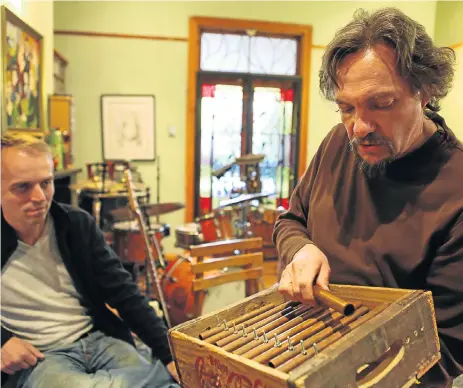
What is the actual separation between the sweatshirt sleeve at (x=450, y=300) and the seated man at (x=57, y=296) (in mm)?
926

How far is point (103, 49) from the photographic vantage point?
491 cm

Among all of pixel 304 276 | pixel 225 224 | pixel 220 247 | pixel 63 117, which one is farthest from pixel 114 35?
pixel 304 276

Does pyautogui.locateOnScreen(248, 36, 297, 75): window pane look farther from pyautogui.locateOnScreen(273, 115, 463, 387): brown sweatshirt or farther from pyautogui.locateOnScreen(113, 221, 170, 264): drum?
pyautogui.locateOnScreen(273, 115, 463, 387): brown sweatshirt

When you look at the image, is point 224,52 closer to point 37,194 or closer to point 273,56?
point 273,56

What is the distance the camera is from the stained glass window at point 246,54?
5152 mm

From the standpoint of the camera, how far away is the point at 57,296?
165 cm

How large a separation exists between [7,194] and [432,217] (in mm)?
1318

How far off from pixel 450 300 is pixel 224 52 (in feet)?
15.3

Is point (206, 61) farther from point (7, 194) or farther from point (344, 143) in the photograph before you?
point (344, 143)

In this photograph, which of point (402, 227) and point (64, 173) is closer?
point (402, 227)

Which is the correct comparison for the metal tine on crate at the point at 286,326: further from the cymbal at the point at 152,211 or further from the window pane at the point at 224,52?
the window pane at the point at 224,52

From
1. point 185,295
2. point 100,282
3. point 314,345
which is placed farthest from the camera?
point 185,295

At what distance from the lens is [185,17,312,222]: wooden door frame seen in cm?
504

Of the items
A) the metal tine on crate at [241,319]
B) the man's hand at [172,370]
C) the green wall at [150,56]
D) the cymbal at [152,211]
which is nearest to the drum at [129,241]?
the cymbal at [152,211]
